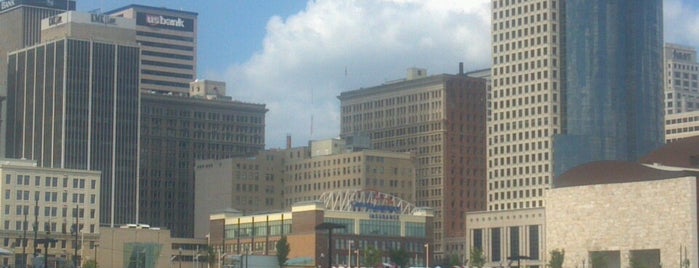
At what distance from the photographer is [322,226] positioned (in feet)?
559

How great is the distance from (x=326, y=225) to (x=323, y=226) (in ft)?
2.34

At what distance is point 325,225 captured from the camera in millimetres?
168500

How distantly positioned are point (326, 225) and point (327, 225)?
10cm

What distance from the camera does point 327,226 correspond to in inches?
6629

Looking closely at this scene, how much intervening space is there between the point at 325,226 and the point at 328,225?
1.32 ft

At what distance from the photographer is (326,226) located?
168125 millimetres

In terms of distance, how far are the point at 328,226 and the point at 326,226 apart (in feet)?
0.67

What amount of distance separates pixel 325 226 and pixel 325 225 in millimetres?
384

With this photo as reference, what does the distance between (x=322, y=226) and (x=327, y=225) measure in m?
2.08

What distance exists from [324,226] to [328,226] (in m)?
0.56

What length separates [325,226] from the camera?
168 m

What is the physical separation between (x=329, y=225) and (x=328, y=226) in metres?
0.20

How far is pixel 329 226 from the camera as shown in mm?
167875
